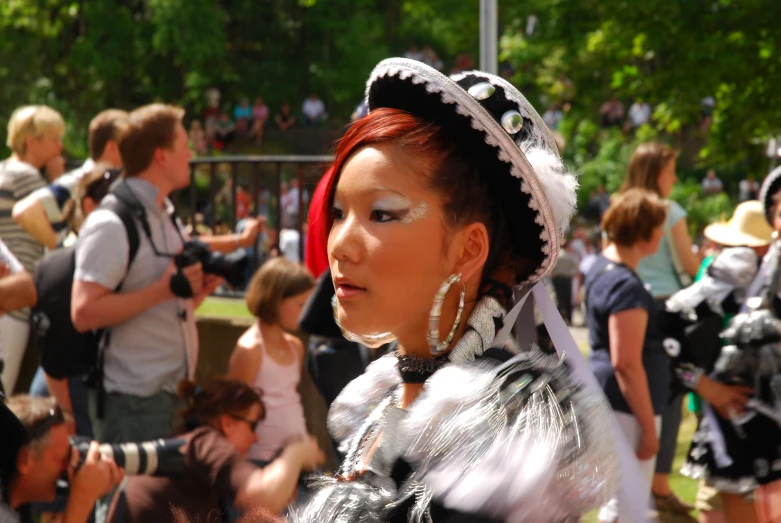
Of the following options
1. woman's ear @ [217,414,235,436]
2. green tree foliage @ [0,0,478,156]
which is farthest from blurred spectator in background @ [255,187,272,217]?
green tree foliage @ [0,0,478,156]

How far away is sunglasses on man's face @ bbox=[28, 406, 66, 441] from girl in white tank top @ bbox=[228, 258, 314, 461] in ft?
3.34

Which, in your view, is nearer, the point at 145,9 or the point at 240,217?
the point at 240,217

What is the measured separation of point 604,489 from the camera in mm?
1531

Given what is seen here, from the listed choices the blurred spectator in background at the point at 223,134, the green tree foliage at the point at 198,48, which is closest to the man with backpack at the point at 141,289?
the green tree foliage at the point at 198,48

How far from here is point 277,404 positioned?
14.2 feet

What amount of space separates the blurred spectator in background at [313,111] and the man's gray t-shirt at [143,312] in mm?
23971

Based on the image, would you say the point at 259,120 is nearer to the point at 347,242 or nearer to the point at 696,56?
the point at 696,56

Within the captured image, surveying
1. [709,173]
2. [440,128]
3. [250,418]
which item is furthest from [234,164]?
[709,173]

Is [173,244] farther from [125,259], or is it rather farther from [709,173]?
[709,173]

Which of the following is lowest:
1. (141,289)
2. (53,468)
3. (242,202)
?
(242,202)

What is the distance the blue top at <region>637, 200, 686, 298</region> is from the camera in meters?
5.36

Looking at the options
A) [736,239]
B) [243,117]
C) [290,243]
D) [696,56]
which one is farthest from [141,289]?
[243,117]

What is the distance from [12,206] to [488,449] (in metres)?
4.30

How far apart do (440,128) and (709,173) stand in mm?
17721
